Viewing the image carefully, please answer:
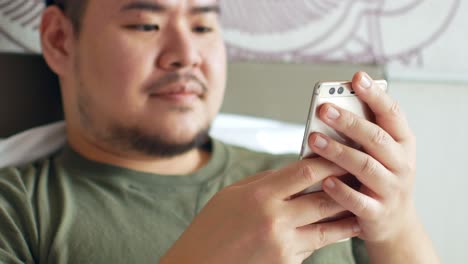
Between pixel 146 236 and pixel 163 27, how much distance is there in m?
0.35

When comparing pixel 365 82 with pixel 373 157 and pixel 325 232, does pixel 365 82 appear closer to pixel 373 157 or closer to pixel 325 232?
pixel 373 157

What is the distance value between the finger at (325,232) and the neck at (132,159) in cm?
34

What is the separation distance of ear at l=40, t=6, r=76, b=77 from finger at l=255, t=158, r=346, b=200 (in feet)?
1.63

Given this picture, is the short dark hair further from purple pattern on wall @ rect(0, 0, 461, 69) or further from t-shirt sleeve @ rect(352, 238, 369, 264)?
t-shirt sleeve @ rect(352, 238, 369, 264)

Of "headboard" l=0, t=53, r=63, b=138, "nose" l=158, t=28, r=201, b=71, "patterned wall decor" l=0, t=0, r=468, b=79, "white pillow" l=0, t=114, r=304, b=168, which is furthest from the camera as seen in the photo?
"patterned wall decor" l=0, t=0, r=468, b=79

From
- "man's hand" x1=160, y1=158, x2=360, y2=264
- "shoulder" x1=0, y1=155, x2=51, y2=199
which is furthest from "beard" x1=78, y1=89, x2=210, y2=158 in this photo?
"man's hand" x1=160, y1=158, x2=360, y2=264

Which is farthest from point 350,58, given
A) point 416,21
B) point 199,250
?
point 199,250

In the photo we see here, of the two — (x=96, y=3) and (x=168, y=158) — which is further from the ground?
(x=96, y=3)

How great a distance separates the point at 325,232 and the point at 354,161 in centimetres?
11

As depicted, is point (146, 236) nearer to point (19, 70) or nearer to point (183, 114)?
point (183, 114)

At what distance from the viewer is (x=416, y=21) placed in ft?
4.39

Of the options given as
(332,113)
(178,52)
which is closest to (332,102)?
(332,113)

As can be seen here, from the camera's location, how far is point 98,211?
0.84m

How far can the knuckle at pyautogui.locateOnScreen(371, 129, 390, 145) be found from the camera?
0.66 meters
